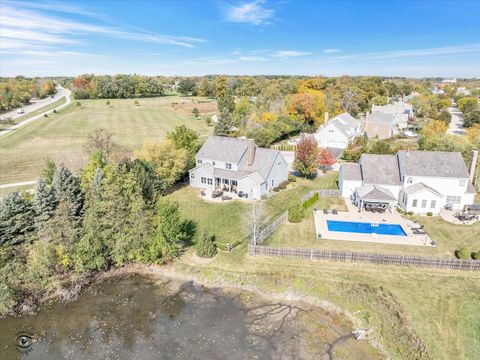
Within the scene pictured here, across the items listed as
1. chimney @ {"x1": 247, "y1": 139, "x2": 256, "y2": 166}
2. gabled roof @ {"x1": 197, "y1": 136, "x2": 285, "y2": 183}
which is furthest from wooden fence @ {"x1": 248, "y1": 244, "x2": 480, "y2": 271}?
chimney @ {"x1": 247, "y1": 139, "x2": 256, "y2": 166}

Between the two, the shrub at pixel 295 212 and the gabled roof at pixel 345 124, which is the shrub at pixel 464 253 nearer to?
the shrub at pixel 295 212

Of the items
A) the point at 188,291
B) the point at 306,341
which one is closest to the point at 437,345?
the point at 306,341

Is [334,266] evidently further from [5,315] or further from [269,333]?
[5,315]

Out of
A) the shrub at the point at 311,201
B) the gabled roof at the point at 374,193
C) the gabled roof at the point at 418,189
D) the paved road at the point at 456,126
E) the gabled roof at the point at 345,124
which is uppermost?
the gabled roof at the point at 345,124

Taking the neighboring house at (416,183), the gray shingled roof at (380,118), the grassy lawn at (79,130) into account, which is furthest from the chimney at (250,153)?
the gray shingled roof at (380,118)

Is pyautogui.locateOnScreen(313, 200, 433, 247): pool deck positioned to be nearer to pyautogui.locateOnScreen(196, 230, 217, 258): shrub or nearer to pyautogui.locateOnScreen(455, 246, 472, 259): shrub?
pyautogui.locateOnScreen(455, 246, 472, 259): shrub

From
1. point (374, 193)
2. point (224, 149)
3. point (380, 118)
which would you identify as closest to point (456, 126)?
point (380, 118)
